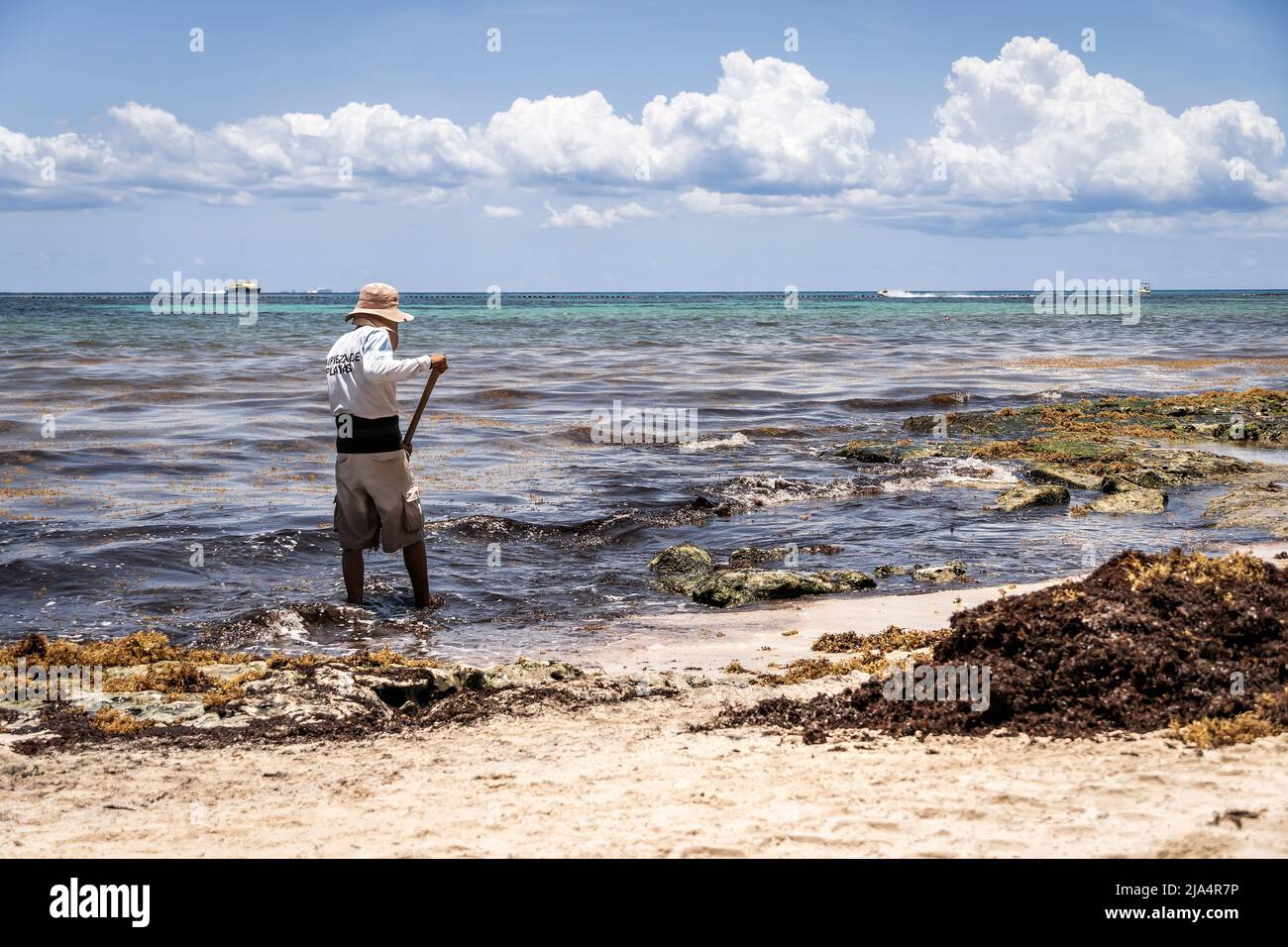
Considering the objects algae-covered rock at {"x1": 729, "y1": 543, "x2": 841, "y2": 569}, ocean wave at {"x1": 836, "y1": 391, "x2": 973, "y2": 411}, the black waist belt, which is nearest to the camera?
the black waist belt

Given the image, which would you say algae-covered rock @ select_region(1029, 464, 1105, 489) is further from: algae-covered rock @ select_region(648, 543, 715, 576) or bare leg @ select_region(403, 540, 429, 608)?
bare leg @ select_region(403, 540, 429, 608)

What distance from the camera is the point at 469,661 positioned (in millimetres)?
7062

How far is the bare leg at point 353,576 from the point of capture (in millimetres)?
8305

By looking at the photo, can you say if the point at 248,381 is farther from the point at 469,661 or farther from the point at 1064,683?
the point at 1064,683

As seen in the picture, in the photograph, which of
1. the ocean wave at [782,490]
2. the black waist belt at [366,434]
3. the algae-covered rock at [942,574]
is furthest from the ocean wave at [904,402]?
the black waist belt at [366,434]

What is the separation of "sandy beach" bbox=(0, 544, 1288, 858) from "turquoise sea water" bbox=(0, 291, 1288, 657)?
246 centimetres

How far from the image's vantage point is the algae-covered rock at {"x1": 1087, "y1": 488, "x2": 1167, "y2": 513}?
38.4 feet

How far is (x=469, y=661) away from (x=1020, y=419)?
48.0 ft

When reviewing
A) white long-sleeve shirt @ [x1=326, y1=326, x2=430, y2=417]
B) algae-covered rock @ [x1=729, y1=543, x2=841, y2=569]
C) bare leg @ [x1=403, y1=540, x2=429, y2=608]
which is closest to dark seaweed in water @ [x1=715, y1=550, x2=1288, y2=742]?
white long-sleeve shirt @ [x1=326, y1=326, x2=430, y2=417]

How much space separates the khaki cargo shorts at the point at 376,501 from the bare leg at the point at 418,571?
0.22 meters

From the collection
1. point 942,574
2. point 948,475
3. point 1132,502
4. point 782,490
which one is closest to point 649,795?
point 942,574
